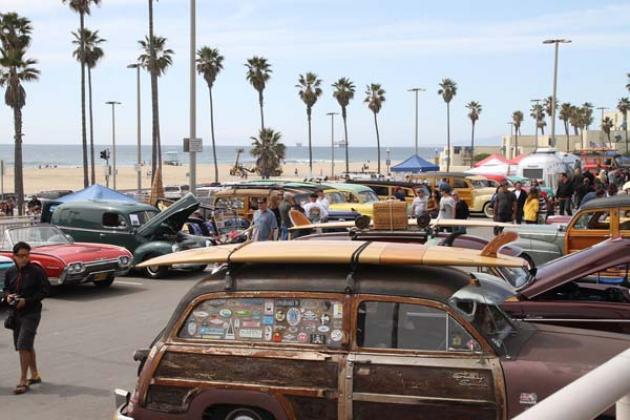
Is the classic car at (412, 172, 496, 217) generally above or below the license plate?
above

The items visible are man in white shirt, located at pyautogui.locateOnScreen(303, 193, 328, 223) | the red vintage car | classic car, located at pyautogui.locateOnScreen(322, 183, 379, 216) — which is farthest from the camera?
classic car, located at pyautogui.locateOnScreen(322, 183, 379, 216)

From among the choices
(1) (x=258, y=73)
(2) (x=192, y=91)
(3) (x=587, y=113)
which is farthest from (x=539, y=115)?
(2) (x=192, y=91)

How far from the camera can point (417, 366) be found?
4586 millimetres

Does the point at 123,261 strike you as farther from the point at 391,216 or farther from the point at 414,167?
the point at 414,167

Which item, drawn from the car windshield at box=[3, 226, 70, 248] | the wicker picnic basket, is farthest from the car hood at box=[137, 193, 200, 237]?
the wicker picnic basket

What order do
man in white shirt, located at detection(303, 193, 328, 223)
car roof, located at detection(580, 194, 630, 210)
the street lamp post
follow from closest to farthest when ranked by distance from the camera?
car roof, located at detection(580, 194, 630, 210) → man in white shirt, located at detection(303, 193, 328, 223) → the street lamp post

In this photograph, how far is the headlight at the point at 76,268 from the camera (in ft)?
42.2

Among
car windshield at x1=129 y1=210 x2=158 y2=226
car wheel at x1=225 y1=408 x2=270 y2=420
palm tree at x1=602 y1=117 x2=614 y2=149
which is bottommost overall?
car wheel at x1=225 y1=408 x2=270 y2=420

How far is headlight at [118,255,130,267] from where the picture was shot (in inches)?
548

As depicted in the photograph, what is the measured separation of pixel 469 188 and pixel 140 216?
18.7 metres

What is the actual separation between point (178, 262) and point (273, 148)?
56440 millimetres

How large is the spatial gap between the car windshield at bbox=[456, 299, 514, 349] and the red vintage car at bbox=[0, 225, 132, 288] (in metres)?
9.57

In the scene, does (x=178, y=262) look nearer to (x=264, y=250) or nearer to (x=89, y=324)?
(x=264, y=250)

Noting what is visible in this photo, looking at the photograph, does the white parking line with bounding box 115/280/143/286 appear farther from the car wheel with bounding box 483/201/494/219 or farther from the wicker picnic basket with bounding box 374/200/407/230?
the car wheel with bounding box 483/201/494/219
